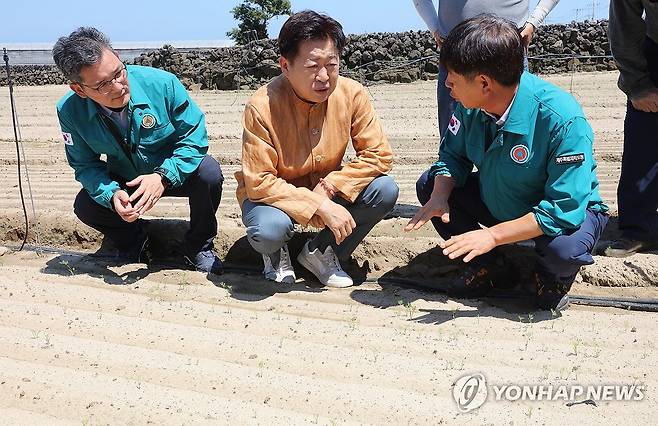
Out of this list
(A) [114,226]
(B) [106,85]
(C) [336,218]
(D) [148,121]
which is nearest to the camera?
(C) [336,218]

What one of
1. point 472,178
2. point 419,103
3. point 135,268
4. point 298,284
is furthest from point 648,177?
point 419,103

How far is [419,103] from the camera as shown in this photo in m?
11.7

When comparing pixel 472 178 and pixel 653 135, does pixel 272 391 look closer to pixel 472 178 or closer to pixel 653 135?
pixel 472 178

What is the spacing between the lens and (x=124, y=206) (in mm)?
3502

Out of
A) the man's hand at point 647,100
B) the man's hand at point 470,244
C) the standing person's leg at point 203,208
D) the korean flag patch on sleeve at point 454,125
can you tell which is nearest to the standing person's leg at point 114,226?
the standing person's leg at point 203,208

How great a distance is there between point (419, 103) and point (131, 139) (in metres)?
8.55

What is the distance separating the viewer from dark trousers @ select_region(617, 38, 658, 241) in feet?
12.3

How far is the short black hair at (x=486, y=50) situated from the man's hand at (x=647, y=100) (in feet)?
3.97

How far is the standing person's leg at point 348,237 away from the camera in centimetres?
350

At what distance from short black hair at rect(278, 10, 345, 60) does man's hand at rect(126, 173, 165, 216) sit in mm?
893

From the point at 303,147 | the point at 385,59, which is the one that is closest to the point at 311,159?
the point at 303,147

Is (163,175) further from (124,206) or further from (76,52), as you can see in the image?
(76,52)

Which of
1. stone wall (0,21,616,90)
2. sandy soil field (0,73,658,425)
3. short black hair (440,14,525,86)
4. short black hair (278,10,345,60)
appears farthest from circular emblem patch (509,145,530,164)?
stone wall (0,21,616,90)

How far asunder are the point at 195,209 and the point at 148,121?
20.7 inches
